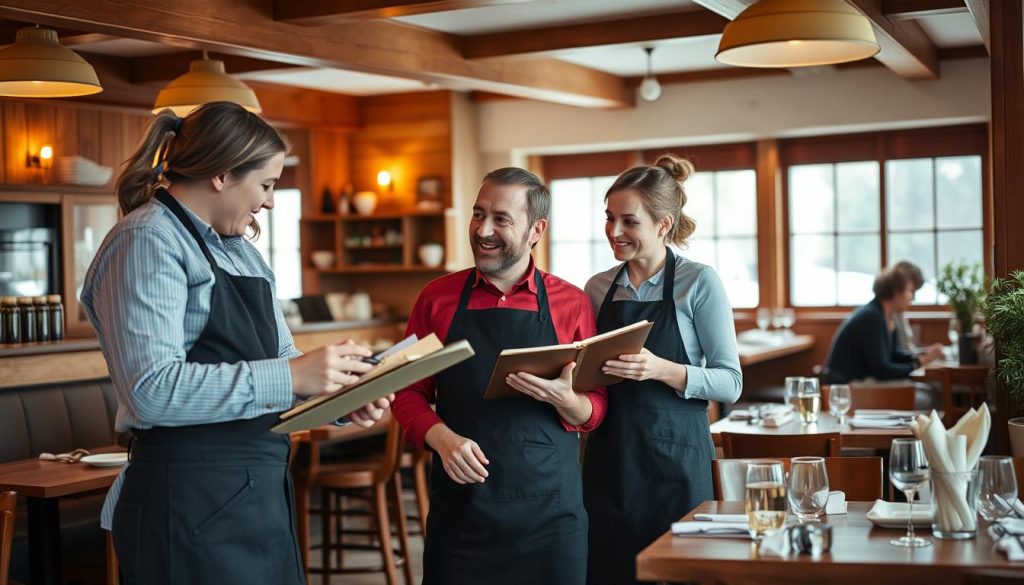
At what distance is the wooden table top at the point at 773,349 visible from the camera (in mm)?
7838

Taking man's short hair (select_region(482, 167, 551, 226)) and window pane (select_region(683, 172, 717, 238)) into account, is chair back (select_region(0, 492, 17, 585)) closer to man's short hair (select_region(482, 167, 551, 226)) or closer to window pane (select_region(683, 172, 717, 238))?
man's short hair (select_region(482, 167, 551, 226))

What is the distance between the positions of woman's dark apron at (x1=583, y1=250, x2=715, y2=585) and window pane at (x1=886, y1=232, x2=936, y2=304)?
6.28 metres

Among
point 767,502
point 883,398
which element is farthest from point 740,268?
point 767,502

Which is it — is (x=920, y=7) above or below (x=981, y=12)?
above

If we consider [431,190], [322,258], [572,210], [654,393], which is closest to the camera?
[654,393]

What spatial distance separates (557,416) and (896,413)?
2506mm

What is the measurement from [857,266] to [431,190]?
3.53 meters

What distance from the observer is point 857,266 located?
943 centimetres

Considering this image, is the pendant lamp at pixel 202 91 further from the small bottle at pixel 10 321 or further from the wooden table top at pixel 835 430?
the wooden table top at pixel 835 430

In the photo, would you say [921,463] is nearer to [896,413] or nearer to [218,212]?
[218,212]

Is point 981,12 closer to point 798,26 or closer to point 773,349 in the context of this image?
point 798,26

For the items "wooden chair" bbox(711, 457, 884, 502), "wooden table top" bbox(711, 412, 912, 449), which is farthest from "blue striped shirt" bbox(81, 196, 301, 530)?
"wooden table top" bbox(711, 412, 912, 449)

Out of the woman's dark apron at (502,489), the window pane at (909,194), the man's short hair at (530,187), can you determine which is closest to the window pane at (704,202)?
the window pane at (909,194)

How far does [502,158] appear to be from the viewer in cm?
1005
